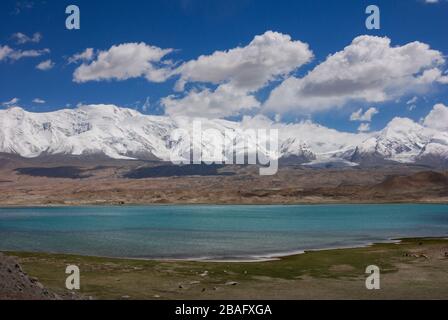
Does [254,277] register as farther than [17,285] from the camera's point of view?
Yes

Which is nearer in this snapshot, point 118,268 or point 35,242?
point 118,268

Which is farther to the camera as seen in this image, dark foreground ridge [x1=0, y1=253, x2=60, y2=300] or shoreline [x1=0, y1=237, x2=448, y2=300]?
shoreline [x1=0, y1=237, x2=448, y2=300]

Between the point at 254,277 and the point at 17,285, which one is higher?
the point at 17,285

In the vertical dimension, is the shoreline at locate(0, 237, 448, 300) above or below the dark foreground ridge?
below

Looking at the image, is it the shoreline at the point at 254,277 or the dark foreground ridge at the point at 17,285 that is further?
the shoreline at the point at 254,277

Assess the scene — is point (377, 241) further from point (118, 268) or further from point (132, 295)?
point (132, 295)

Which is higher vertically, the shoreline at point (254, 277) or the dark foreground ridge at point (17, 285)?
the dark foreground ridge at point (17, 285)
